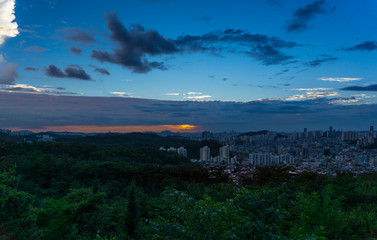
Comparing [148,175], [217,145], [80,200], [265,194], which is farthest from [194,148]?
[265,194]

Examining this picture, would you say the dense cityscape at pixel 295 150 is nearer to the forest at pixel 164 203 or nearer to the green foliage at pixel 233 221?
the forest at pixel 164 203

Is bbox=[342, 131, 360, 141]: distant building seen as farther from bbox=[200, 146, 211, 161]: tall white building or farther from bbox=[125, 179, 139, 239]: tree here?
bbox=[125, 179, 139, 239]: tree

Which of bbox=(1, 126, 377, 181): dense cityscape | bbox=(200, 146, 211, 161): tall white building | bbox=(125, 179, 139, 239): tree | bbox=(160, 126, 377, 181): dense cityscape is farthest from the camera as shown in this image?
bbox=(200, 146, 211, 161): tall white building

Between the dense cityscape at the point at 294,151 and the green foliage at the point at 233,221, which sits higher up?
the green foliage at the point at 233,221

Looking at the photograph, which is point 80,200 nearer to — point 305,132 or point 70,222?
point 70,222

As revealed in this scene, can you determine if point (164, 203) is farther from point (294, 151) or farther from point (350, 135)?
point (350, 135)

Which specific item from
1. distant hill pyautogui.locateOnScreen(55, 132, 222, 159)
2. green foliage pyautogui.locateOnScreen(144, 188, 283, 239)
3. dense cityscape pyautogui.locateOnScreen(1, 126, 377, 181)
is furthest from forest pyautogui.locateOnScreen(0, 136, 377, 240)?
distant hill pyautogui.locateOnScreen(55, 132, 222, 159)

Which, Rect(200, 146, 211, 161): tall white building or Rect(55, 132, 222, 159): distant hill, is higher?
Rect(55, 132, 222, 159): distant hill

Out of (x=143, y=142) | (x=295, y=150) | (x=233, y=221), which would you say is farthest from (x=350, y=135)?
(x=233, y=221)

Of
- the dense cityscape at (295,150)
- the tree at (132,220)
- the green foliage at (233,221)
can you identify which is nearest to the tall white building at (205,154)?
the dense cityscape at (295,150)
